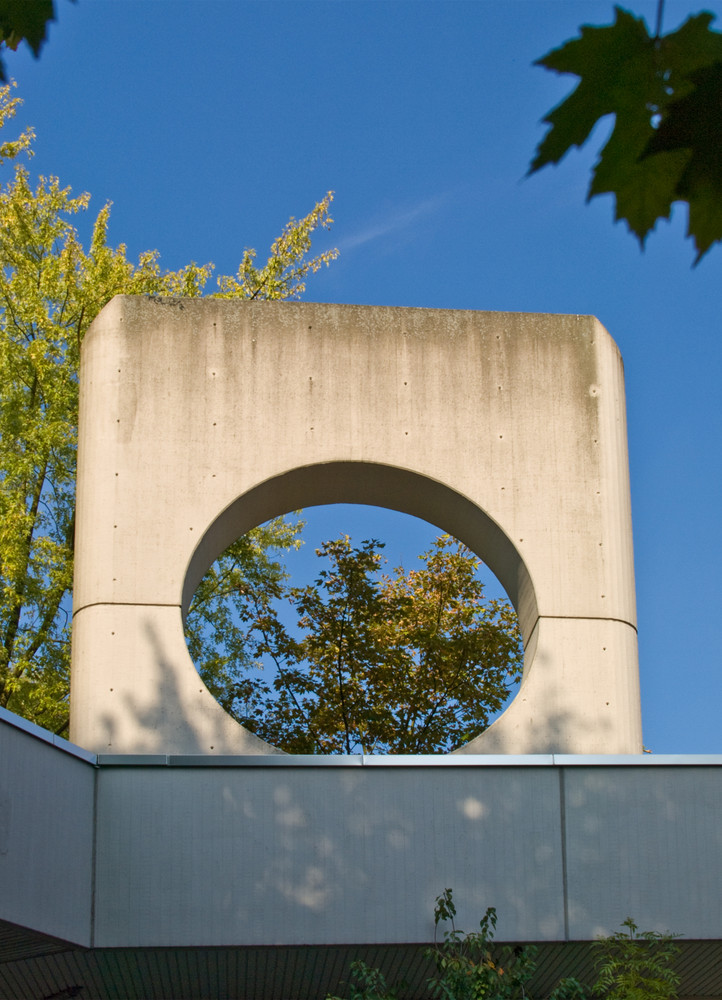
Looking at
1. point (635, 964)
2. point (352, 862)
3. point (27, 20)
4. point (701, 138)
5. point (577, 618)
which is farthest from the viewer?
point (577, 618)

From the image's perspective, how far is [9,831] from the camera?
6812mm

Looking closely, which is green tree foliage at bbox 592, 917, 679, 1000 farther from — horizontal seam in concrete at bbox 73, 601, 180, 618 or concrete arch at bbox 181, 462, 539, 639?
horizontal seam in concrete at bbox 73, 601, 180, 618

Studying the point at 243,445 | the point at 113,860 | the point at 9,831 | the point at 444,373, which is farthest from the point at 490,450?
the point at 9,831

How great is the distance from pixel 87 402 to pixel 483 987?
5.02 meters

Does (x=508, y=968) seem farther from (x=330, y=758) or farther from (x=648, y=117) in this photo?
(x=648, y=117)

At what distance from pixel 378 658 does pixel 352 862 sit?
9.84 meters

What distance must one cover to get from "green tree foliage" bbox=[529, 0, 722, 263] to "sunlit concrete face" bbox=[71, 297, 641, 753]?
772cm

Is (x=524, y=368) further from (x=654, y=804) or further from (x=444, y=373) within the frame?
(x=654, y=804)

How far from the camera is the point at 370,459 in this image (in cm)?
989

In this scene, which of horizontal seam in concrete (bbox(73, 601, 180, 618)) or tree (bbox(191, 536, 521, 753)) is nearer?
horizontal seam in concrete (bbox(73, 601, 180, 618))

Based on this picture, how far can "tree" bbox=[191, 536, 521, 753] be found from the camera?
17.7 m

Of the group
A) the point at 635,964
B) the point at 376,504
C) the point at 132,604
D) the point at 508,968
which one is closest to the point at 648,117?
the point at 635,964

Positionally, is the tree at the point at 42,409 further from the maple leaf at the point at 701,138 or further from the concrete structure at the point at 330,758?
the maple leaf at the point at 701,138

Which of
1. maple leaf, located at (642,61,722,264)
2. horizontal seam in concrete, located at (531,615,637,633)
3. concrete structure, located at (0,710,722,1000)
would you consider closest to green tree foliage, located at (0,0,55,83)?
maple leaf, located at (642,61,722,264)
